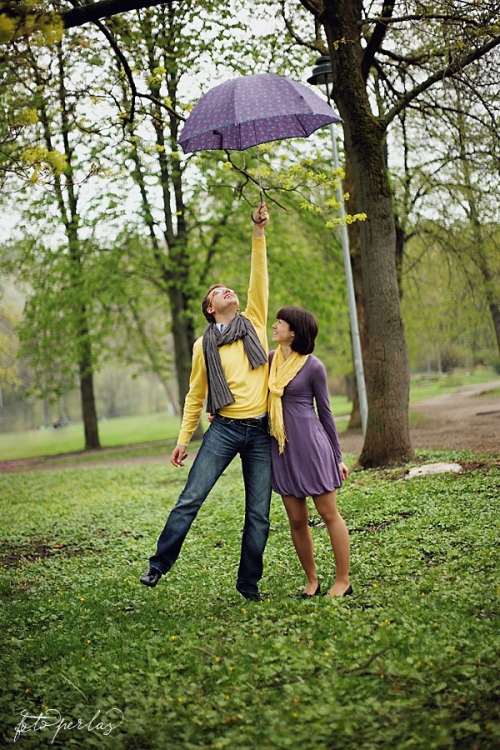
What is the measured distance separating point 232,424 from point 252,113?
216 centimetres

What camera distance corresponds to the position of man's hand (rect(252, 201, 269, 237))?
16.3 ft

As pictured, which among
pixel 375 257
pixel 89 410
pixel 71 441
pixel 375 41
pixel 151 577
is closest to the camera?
pixel 151 577

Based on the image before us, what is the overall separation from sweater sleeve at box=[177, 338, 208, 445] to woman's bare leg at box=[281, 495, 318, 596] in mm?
796

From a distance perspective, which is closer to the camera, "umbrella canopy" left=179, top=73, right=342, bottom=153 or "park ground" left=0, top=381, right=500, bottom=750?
"park ground" left=0, top=381, right=500, bottom=750

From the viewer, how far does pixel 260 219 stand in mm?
5000

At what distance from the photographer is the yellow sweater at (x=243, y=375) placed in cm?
489

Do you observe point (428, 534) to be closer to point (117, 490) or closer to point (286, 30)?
point (117, 490)

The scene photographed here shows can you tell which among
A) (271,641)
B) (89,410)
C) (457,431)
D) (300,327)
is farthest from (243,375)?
(89,410)

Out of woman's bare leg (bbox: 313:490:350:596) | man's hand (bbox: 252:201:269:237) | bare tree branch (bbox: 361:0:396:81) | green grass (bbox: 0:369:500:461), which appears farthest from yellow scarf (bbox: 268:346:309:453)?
green grass (bbox: 0:369:500:461)

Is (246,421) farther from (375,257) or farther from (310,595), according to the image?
(375,257)

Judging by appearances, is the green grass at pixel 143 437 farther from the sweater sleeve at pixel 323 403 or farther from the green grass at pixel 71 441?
the sweater sleeve at pixel 323 403

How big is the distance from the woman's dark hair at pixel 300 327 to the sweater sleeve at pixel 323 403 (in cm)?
13

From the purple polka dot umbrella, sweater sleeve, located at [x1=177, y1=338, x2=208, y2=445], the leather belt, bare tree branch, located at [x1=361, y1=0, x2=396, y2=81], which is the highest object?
bare tree branch, located at [x1=361, y1=0, x2=396, y2=81]

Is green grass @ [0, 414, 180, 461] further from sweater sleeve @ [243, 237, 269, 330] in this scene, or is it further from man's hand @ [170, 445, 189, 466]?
sweater sleeve @ [243, 237, 269, 330]
